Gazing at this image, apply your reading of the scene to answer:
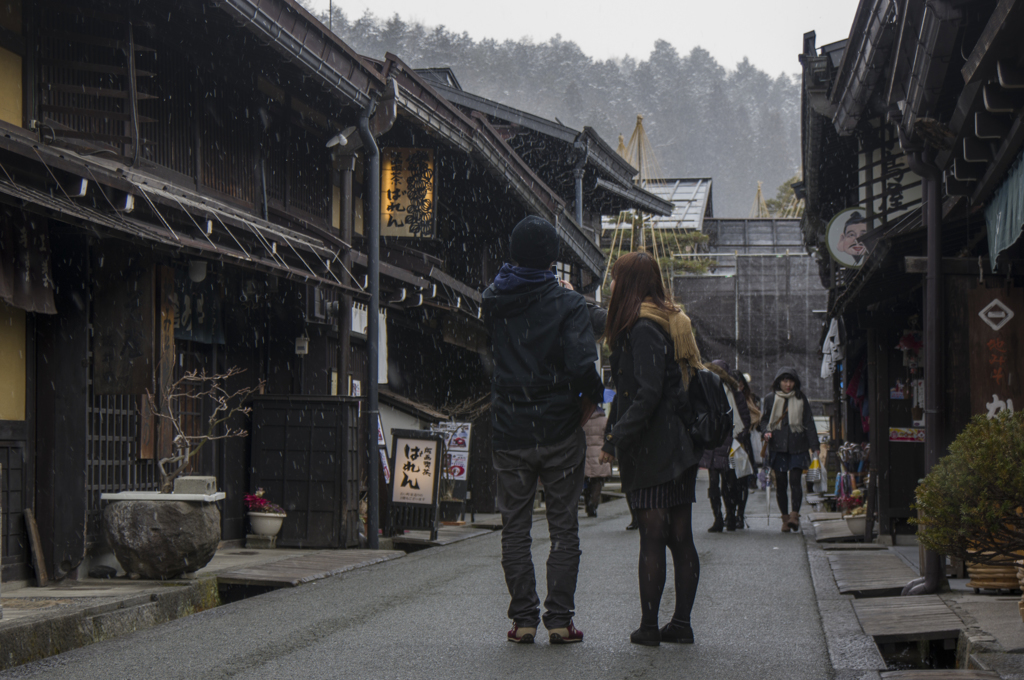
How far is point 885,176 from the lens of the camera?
47.0 feet

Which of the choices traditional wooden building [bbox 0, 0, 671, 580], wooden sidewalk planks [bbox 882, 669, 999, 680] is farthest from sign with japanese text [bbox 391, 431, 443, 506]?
wooden sidewalk planks [bbox 882, 669, 999, 680]

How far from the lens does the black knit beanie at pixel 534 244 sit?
5.66m

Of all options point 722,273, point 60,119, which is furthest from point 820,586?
point 722,273

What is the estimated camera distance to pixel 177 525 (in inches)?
320

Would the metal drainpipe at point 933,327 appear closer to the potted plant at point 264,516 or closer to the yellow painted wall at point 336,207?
the potted plant at point 264,516

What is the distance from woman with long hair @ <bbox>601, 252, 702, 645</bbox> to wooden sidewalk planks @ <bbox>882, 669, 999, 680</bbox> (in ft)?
3.31

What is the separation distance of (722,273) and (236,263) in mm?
34770

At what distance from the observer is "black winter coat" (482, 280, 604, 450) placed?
5500 millimetres

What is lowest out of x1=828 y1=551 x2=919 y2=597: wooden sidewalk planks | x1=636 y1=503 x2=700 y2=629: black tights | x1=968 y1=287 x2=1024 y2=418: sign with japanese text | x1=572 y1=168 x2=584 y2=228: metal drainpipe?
x1=828 y1=551 x2=919 y2=597: wooden sidewalk planks

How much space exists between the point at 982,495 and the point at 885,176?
1031 centimetres

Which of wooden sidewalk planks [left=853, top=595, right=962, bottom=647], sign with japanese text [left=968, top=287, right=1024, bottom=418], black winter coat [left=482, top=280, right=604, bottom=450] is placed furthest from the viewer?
sign with japanese text [left=968, top=287, right=1024, bottom=418]

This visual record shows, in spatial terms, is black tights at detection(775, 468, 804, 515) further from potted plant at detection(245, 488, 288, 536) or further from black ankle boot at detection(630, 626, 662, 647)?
black ankle boot at detection(630, 626, 662, 647)

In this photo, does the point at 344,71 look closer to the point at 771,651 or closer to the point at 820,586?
the point at 820,586

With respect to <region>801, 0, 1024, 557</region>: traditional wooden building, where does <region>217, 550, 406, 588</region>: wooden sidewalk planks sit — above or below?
below
